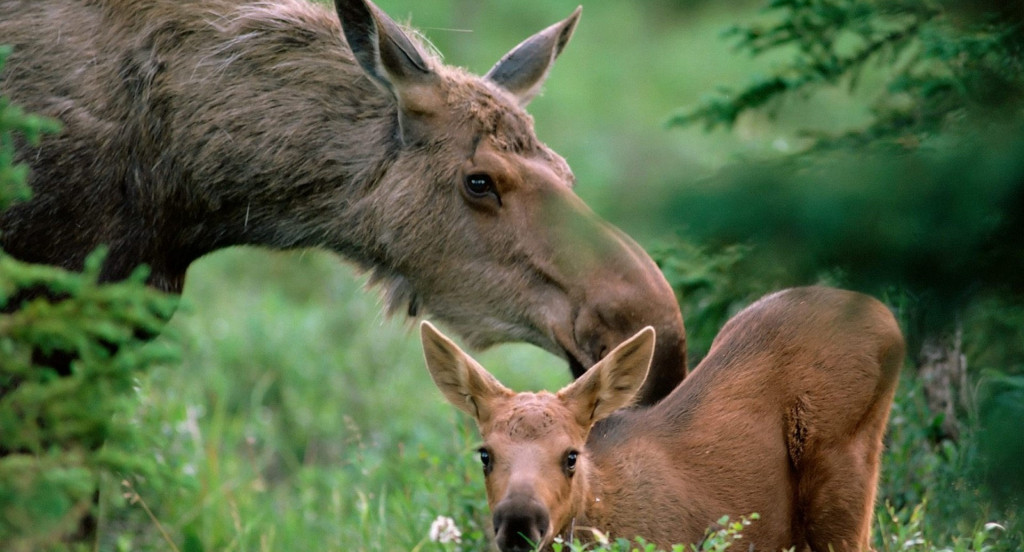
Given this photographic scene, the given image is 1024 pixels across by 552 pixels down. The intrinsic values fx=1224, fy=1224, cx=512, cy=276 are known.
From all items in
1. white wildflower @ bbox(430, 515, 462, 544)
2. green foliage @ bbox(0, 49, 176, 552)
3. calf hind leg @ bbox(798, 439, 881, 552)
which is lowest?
white wildflower @ bbox(430, 515, 462, 544)

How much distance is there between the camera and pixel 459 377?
4.94m

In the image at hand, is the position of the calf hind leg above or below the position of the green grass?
above

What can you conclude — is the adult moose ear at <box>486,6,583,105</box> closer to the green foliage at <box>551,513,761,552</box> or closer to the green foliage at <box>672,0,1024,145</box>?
the green foliage at <box>672,0,1024,145</box>

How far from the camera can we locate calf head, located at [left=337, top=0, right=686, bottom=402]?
4.86 meters

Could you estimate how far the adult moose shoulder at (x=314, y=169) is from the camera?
15.5ft

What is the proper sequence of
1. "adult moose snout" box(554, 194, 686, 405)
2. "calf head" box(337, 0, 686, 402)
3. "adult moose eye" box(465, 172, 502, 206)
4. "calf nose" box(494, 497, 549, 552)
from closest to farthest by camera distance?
"calf nose" box(494, 497, 549, 552) → "adult moose snout" box(554, 194, 686, 405) → "calf head" box(337, 0, 686, 402) → "adult moose eye" box(465, 172, 502, 206)

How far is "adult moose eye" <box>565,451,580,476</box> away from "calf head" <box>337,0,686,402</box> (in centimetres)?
44

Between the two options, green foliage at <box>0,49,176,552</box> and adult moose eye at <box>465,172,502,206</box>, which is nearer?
green foliage at <box>0,49,176,552</box>

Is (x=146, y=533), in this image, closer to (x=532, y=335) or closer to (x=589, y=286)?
(x=532, y=335)

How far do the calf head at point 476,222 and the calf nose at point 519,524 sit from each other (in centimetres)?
86

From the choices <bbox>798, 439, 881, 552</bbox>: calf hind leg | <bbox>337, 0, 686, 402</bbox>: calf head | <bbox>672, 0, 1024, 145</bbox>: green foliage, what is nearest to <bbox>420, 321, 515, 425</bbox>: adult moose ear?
<bbox>337, 0, 686, 402</bbox>: calf head

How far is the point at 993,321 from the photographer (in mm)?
4109

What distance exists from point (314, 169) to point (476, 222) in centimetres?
70

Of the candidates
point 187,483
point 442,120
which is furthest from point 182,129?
point 187,483
